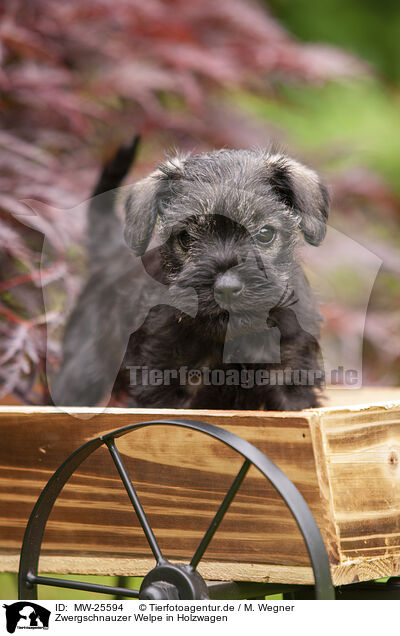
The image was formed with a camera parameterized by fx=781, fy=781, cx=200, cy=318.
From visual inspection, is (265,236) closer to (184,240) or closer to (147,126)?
(184,240)

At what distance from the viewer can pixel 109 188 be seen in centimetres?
180

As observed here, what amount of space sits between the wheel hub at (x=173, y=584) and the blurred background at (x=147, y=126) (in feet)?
2.37

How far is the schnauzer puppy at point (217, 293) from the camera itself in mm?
1167

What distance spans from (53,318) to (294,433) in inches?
29.9

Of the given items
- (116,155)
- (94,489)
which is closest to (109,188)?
(116,155)

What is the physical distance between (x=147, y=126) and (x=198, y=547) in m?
1.42

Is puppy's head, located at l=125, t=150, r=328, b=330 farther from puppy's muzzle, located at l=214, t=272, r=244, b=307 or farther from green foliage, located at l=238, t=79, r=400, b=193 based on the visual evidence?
green foliage, located at l=238, t=79, r=400, b=193

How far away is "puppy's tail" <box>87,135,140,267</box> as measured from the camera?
1759 mm

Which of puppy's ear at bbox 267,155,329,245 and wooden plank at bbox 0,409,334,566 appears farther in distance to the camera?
puppy's ear at bbox 267,155,329,245

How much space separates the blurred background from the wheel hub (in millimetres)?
721

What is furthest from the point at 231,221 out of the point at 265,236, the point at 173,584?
the point at 173,584

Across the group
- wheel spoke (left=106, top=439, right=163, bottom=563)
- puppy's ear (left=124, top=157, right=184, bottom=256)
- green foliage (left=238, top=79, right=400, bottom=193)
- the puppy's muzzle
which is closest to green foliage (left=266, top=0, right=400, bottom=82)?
green foliage (left=238, top=79, right=400, bottom=193)

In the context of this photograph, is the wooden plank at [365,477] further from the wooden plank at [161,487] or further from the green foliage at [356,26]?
the green foliage at [356,26]

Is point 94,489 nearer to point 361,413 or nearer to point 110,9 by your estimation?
point 361,413
